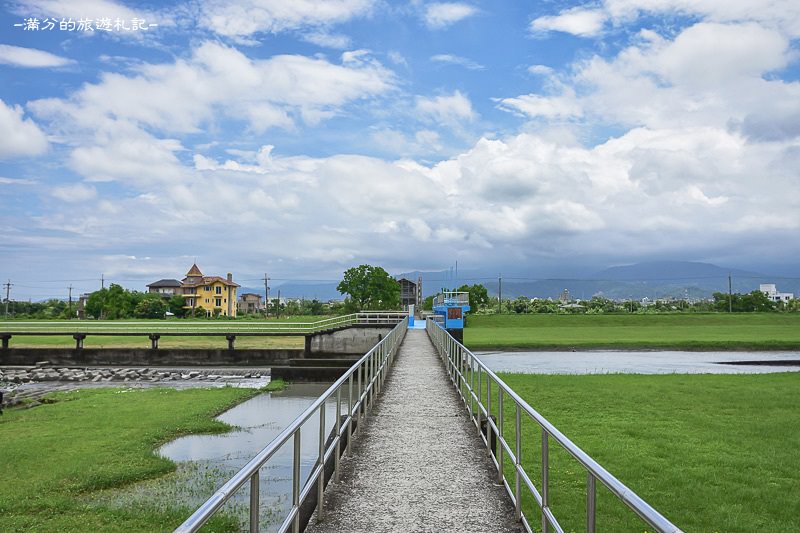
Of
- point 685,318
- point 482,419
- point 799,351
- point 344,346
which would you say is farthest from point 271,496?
point 685,318

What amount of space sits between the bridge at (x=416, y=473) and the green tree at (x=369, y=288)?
260ft

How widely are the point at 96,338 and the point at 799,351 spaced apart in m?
55.6

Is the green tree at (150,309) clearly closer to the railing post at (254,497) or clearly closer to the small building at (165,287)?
the small building at (165,287)

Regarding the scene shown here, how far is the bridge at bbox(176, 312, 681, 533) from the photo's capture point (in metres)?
3.85

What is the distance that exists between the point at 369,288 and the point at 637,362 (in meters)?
58.5

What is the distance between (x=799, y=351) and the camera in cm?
4459

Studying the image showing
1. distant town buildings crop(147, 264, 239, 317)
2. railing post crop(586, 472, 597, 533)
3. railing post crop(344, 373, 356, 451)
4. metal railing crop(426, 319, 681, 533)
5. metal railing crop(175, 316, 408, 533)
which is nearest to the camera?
metal railing crop(426, 319, 681, 533)

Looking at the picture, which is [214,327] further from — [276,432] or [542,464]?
[542,464]

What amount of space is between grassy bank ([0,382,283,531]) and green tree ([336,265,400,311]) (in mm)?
66389

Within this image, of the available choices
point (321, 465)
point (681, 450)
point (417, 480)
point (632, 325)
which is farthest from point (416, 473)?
point (632, 325)

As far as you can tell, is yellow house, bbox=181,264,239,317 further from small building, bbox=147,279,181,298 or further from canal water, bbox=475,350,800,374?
canal water, bbox=475,350,800,374

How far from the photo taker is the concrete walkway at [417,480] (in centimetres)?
591

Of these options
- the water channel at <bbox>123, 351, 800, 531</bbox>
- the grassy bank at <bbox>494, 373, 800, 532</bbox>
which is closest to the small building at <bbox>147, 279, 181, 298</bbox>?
the water channel at <bbox>123, 351, 800, 531</bbox>

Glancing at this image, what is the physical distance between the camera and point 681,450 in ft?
38.2
